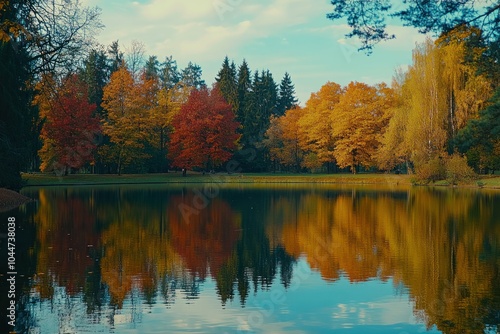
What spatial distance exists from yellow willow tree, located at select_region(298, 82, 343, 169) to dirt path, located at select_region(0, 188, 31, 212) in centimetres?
4407

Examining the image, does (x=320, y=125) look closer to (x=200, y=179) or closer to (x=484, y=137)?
(x=200, y=179)

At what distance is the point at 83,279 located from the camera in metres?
12.7

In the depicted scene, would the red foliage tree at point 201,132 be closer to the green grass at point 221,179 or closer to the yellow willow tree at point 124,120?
the green grass at point 221,179

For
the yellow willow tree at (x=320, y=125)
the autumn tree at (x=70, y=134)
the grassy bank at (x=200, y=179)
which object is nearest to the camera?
the autumn tree at (x=70, y=134)

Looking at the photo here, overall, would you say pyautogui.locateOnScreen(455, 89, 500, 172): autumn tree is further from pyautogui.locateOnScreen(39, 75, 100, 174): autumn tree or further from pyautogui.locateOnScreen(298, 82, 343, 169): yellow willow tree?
pyautogui.locateOnScreen(39, 75, 100, 174): autumn tree

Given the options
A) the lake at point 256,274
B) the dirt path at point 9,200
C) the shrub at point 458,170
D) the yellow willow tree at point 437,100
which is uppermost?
the yellow willow tree at point 437,100

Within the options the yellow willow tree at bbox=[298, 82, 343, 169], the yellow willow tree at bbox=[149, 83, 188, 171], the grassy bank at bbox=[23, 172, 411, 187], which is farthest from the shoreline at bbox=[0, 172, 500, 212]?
the yellow willow tree at bbox=[298, 82, 343, 169]

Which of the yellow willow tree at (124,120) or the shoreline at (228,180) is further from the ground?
the yellow willow tree at (124,120)

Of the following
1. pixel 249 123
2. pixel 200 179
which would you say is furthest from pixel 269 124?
pixel 200 179

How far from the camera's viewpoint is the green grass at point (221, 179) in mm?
52875

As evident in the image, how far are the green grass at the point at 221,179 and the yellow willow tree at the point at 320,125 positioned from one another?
256 inches

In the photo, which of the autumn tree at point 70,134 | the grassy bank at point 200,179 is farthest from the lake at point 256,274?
the grassy bank at point 200,179

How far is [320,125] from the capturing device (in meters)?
71.4

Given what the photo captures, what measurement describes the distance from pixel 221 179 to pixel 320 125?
15021mm
